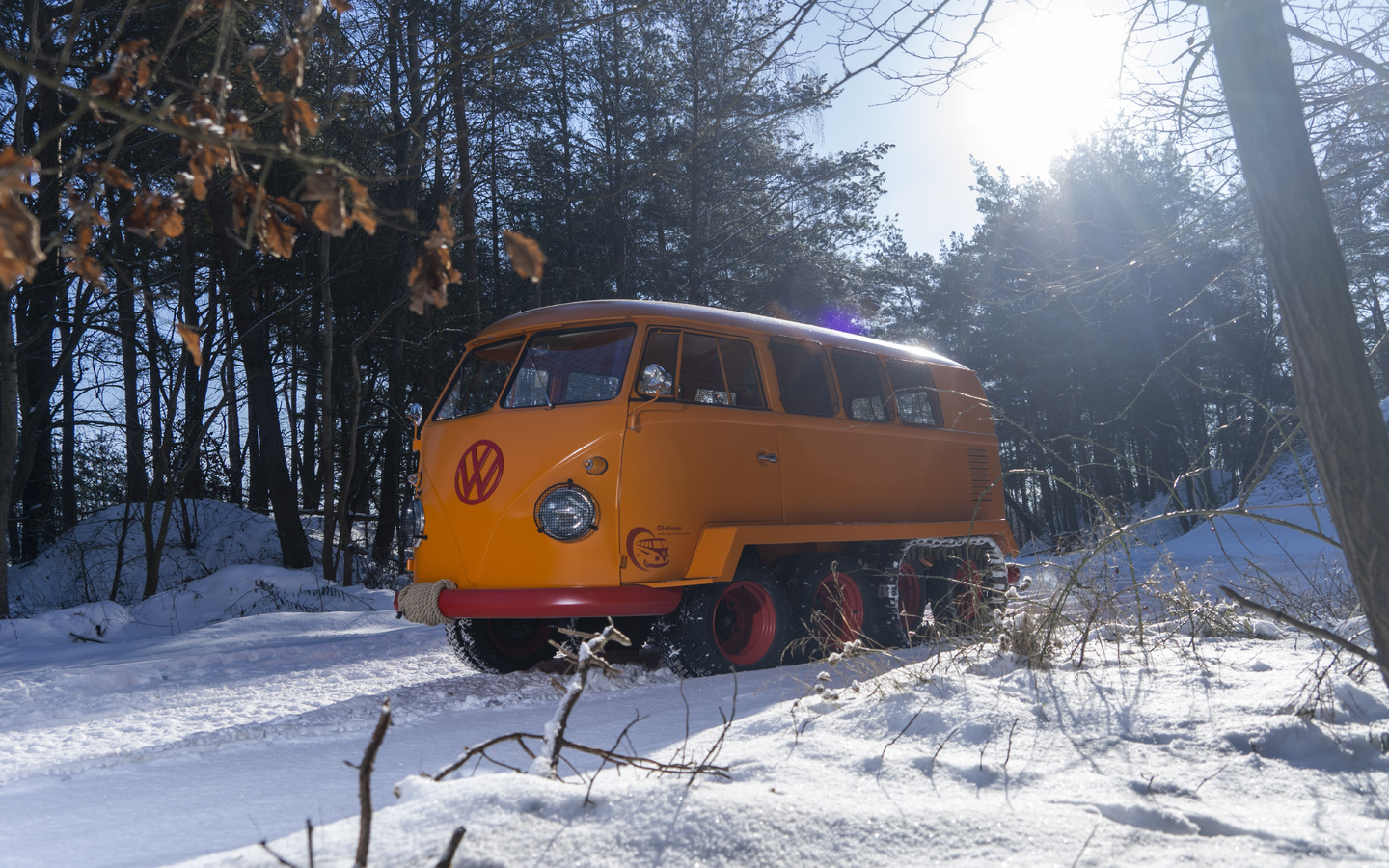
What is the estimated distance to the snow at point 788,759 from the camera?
2.29 m

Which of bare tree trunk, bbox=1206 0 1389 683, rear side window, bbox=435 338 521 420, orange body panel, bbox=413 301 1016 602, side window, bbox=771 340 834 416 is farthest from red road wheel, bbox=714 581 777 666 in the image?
bare tree trunk, bbox=1206 0 1389 683

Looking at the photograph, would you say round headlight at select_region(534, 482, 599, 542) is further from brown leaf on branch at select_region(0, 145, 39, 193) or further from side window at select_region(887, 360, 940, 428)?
brown leaf on branch at select_region(0, 145, 39, 193)

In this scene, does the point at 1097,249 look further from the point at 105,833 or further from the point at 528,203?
the point at 105,833

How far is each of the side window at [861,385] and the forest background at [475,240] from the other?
1.41 metres

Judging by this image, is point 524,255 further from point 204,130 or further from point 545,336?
point 545,336

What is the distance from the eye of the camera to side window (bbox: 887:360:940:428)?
856 centimetres

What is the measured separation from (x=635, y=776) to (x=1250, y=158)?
273cm

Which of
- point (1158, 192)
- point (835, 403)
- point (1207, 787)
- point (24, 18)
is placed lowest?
point (1207, 787)

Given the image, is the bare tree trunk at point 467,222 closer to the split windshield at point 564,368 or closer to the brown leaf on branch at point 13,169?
the split windshield at point 564,368

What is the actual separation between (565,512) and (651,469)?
589 millimetres

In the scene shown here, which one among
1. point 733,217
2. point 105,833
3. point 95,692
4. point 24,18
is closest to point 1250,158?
point 105,833

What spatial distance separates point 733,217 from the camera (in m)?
20.6

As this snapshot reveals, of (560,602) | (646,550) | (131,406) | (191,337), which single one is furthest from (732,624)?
(131,406)

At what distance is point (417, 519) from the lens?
6855 mm
